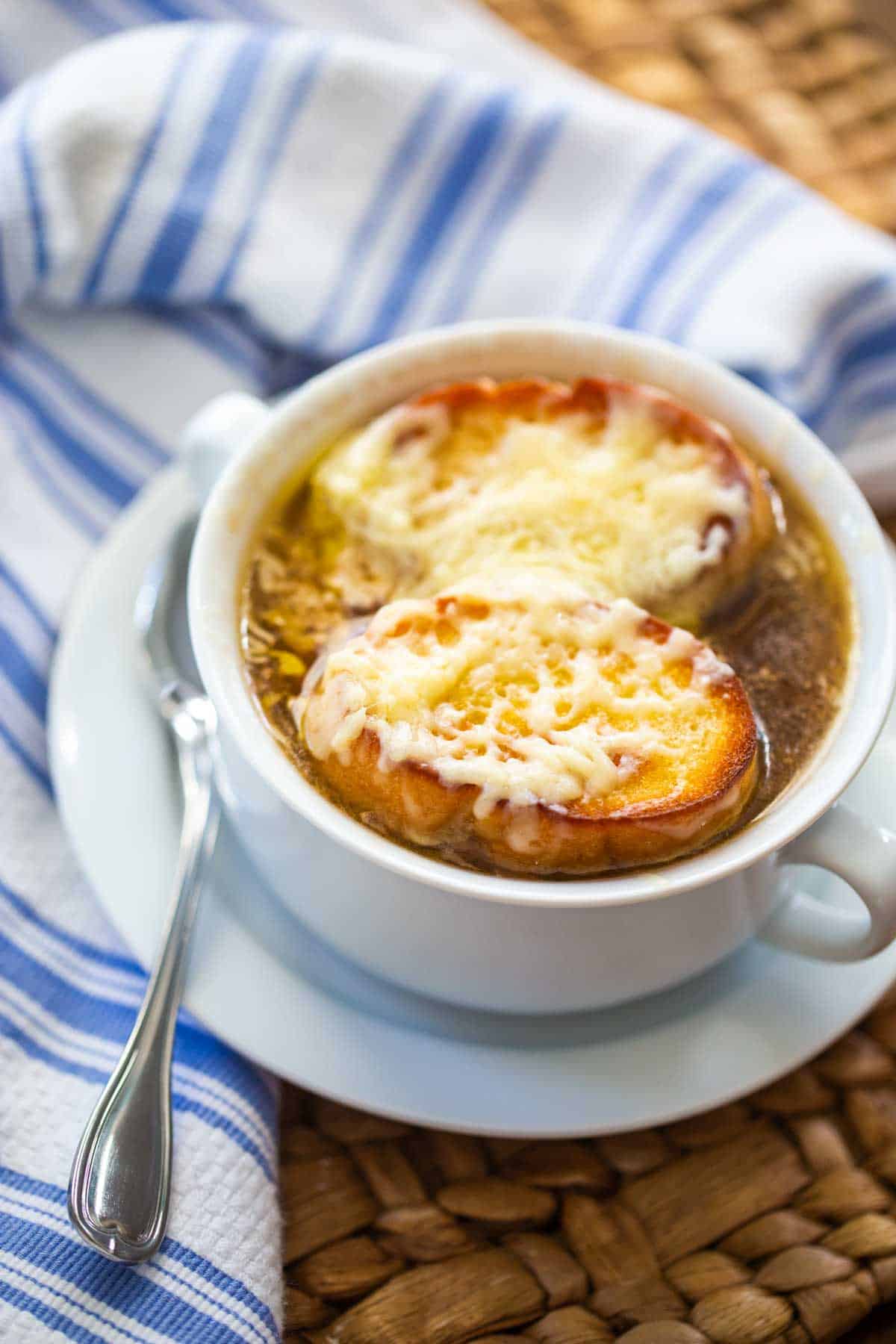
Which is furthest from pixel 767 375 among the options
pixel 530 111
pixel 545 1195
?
pixel 545 1195

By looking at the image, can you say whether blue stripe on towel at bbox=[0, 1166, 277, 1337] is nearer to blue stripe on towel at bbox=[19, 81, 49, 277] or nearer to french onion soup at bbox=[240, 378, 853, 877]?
french onion soup at bbox=[240, 378, 853, 877]

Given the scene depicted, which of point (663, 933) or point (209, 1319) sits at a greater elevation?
point (663, 933)

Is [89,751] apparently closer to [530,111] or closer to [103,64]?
[103,64]

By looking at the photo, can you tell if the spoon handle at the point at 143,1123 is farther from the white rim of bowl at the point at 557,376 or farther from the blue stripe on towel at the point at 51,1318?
the white rim of bowl at the point at 557,376

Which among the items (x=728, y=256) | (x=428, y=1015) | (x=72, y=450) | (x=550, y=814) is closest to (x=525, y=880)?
(x=550, y=814)

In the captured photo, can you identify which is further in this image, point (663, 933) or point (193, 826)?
point (193, 826)

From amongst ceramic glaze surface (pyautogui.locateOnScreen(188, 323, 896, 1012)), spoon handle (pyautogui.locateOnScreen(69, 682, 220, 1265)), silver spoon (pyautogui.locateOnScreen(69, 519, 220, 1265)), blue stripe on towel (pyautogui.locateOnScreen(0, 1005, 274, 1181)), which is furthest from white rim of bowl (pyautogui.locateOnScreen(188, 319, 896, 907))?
blue stripe on towel (pyautogui.locateOnScreen(0, 1005, 274, 1181))
